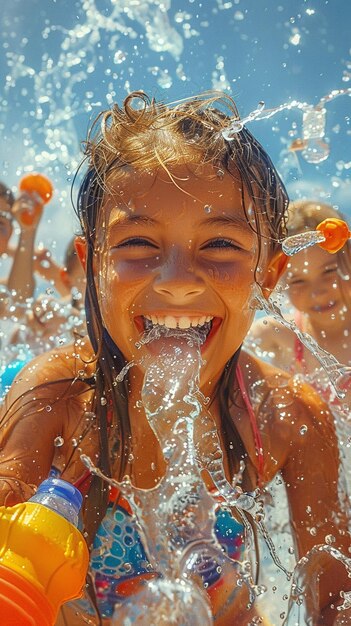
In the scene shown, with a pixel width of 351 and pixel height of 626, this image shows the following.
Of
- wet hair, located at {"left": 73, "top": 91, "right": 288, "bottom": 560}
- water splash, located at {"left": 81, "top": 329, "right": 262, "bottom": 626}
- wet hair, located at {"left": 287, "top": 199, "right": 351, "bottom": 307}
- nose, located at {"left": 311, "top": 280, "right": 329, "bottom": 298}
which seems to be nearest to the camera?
water splash, located at {"left": 81, "top": 329, "right": 262, "bottom": 626}

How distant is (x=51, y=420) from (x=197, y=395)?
1.27 ft

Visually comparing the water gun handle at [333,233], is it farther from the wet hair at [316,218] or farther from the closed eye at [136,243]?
the wet hair at [316,218]

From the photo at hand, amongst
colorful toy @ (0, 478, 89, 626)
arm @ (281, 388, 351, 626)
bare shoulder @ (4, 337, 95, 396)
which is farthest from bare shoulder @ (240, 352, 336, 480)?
colorful toy @ (0, 478, 89, 626)

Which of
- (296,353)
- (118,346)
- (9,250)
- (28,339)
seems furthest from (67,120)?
(118,346)

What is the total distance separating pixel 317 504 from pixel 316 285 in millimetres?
2209

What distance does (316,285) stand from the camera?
4246mm

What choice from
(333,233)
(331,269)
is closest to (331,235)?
(333,233)

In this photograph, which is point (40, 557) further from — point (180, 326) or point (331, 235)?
point (331, 235)

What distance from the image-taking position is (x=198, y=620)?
56.4 inches

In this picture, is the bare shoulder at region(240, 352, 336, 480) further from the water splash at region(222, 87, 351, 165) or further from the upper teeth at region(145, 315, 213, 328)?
the water splash at region(222, 87, 351, 165)

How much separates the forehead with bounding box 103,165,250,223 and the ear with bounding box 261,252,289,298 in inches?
10.0

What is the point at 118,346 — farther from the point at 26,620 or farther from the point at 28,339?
the point at 28,339

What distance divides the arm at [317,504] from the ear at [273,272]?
37cm

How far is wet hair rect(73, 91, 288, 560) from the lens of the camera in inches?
79.9
